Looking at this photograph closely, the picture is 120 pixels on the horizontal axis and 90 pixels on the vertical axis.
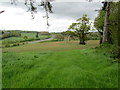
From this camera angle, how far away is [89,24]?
41.1 m

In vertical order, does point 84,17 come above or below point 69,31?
above

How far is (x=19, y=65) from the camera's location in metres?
7.74

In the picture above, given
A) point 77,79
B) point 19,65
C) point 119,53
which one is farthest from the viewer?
point 119,53

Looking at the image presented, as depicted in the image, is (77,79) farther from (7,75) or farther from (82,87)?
(7,75)

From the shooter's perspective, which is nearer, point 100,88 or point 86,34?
point 100,88

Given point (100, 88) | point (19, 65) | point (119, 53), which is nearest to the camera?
point (100, 88)

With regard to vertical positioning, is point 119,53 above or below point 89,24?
below

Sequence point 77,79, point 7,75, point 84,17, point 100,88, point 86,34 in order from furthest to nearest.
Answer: point 86,34 < point 84,17 < point 7,75 < point 77,79 < point 100,88

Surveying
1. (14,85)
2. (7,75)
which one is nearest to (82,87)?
(14,85)

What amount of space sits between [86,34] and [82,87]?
40647mm

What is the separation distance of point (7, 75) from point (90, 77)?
5.07 m

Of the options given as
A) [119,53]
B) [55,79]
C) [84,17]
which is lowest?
[55,79]

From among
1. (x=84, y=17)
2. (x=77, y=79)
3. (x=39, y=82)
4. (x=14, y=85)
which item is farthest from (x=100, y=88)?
(x=84, y=17)

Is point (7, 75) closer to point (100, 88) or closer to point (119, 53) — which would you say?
point (100, 88)
